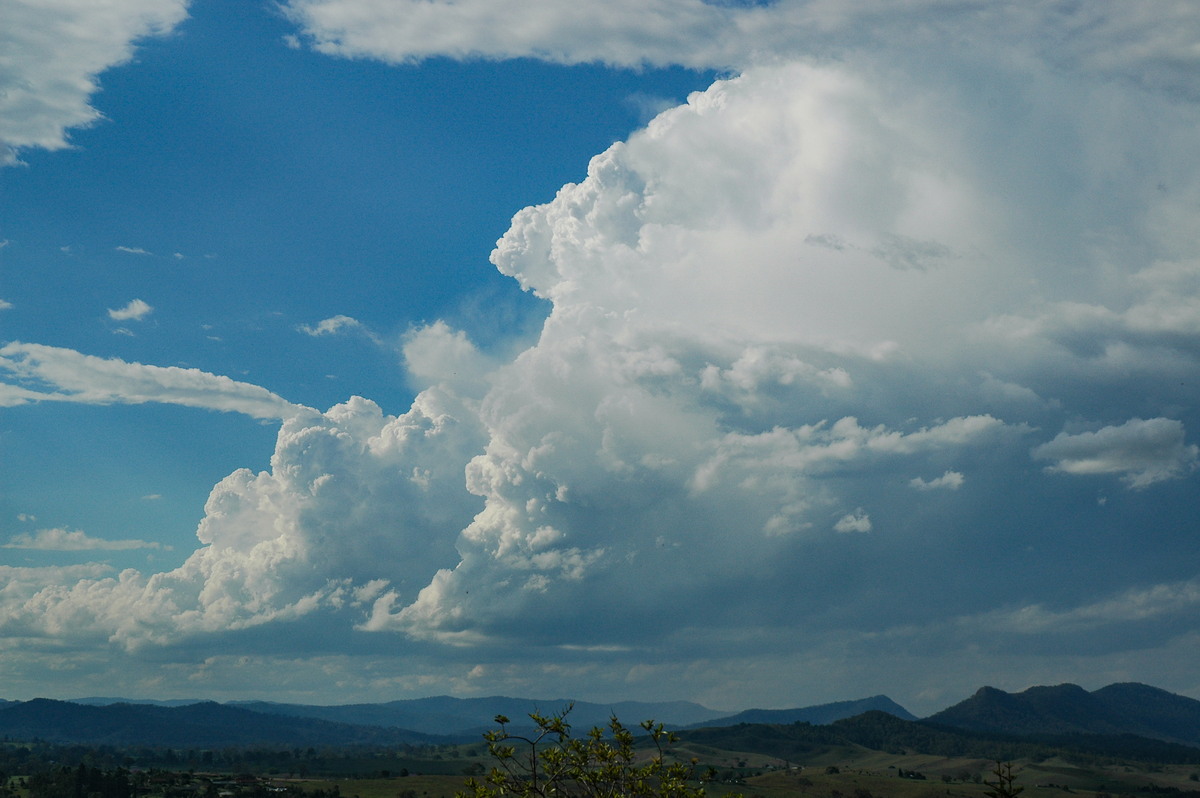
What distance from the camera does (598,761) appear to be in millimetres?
55594

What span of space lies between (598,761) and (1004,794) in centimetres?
2194

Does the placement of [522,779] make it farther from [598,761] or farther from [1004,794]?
[1004,794]

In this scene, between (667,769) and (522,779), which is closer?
(667,769)

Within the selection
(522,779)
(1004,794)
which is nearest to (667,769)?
(522,779)

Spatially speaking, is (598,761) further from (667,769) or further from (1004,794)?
(1004,794)

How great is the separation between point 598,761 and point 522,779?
182 inches

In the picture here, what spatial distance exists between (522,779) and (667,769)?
8.94m

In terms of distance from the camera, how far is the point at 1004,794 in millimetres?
56156

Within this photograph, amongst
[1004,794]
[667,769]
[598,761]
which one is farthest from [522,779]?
[1004,794]

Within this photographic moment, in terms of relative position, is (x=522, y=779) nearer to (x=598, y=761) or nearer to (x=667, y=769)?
(x=598, y=761)

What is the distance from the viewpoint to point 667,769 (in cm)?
5284

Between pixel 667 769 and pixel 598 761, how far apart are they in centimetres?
448

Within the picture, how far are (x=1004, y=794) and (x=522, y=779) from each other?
85.4ft

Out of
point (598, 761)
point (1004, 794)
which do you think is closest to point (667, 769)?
point (598, 761)
